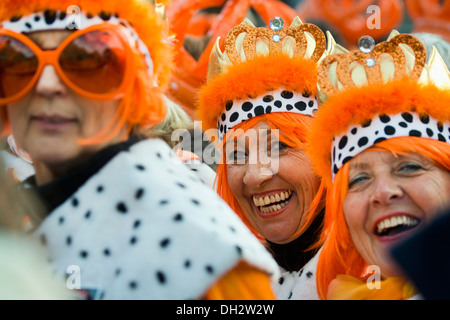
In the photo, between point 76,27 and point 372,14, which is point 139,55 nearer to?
point 76,27

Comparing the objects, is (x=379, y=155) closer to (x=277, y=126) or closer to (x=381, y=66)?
(x=381, y=66)

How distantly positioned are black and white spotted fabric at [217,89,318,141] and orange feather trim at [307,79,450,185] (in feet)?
1.89

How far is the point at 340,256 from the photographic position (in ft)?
7.70

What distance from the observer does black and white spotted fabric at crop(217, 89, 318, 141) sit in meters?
2.88

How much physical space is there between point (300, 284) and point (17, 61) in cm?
146

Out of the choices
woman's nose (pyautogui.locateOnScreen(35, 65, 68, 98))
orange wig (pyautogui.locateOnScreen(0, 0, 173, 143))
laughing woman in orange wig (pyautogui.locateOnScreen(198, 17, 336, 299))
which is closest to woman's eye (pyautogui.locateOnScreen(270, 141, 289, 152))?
laughing woman in orange wig (pyautogui.locateOnScreen(198, 17, 336, 299))

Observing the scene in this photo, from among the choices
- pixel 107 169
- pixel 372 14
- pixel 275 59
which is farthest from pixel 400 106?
pixel 372 14

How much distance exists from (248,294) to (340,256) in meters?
0.89

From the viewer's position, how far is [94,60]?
1688mm

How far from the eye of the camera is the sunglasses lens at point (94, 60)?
1686mm

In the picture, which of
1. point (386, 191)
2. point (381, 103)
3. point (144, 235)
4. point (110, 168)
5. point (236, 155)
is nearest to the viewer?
point (144, 235)

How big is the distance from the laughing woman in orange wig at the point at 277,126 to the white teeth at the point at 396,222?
67cm

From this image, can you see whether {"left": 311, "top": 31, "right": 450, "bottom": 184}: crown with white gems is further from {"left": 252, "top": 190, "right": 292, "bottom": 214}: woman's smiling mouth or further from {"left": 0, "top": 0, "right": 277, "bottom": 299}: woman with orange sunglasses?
{"left": 0, "top": 0, "right": 277, "bottom": 299}: woman with orange sunglasses

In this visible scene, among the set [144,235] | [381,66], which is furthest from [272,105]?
[144,235]
